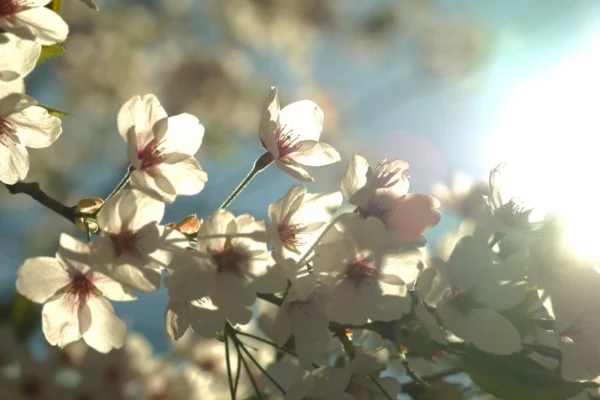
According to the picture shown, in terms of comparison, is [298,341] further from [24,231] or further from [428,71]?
[428,71]

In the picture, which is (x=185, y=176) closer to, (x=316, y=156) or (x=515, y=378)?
(x=316, y=156)

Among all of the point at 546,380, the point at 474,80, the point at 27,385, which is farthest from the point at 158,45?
the point at 546,380

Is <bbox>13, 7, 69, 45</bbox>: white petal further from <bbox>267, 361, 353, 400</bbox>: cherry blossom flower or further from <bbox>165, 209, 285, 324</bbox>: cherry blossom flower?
<bbox>267, 361, 353, 400</bbox>: cherry blossom flower

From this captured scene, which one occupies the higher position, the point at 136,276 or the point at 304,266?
the point at 304,266

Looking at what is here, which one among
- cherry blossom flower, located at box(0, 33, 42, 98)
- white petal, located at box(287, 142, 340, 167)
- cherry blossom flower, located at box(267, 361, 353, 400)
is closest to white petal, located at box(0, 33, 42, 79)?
cherry blossom flower, located at box(0, 33, 42, 98)

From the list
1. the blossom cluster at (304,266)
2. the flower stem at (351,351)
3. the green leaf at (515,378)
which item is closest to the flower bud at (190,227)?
the blossom cluster at (304,266)

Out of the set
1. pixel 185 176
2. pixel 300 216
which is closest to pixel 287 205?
pixel 300 216

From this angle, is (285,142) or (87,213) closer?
(87,213)
